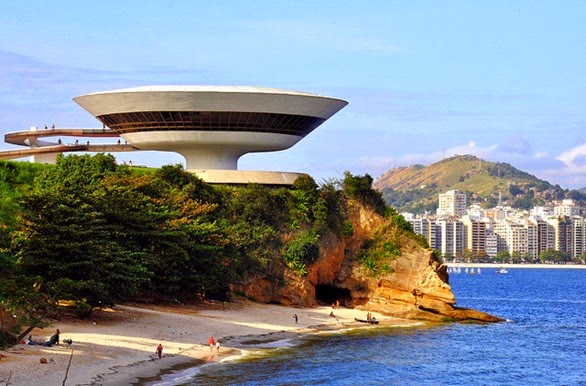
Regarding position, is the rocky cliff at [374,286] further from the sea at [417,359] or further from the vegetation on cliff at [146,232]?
the sea at [417,359]

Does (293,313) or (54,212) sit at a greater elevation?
(54,212)

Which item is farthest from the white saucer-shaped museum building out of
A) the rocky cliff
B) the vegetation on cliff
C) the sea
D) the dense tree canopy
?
the sea

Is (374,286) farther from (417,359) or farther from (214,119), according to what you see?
(417,359)

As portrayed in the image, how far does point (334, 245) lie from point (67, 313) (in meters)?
30.1

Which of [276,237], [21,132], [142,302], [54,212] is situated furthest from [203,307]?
[21,132]

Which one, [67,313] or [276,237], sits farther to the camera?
[276,237]

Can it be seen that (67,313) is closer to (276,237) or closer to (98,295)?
(98,295)

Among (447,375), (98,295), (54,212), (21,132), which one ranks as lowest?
(447,375)

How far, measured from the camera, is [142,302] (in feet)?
211

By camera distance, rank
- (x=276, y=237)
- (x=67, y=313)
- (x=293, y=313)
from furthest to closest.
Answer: (x=276, y=237) → (x=293, y=313) → (x=67, y=313)

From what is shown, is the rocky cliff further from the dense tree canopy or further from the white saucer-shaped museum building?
the white saucer-shaped museum building

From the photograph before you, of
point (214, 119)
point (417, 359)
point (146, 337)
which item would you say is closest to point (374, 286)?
point (214, 119)

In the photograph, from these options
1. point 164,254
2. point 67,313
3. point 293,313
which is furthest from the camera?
point 293,313

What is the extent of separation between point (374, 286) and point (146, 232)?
23000 mm
